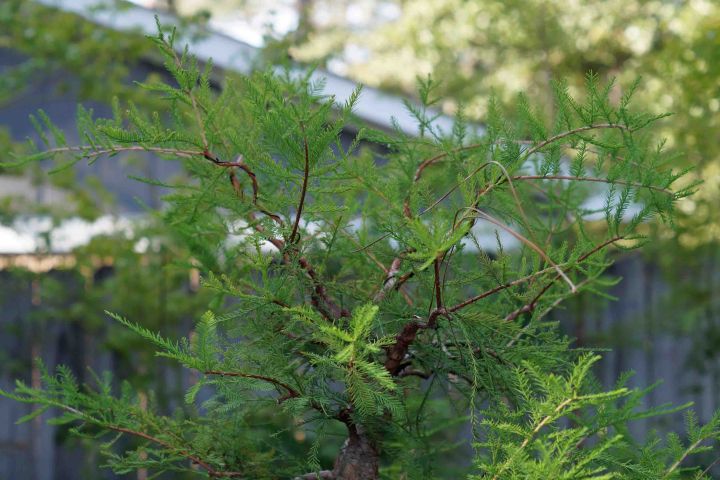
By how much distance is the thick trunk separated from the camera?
1.63 meters

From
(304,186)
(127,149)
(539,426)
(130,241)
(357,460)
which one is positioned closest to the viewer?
(539,426)

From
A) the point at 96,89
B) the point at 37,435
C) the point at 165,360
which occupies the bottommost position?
the point at 37,435

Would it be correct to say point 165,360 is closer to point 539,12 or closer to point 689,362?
point 689,362

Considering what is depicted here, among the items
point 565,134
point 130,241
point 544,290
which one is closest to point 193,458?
point 544,290

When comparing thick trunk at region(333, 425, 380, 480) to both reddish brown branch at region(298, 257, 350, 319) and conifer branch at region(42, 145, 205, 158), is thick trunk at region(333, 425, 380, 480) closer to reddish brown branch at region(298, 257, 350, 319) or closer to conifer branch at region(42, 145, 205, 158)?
reddish brown branch at region(298, 257, 350, 319)

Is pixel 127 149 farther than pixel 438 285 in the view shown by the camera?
Yes

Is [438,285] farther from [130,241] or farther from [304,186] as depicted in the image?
[130,241]

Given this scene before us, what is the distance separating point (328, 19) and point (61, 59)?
12201 millimetres

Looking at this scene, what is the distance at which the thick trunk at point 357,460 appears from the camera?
1630 millimetres

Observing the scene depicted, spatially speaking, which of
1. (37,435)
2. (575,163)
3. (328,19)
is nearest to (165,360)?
(37,435)

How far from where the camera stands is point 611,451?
185cm

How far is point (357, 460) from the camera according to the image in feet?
5.37

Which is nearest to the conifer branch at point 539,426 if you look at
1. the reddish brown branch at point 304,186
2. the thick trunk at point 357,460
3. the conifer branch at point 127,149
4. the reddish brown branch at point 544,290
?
the reddish brown branch at point 544,290

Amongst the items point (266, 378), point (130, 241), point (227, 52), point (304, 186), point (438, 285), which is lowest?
point (266, 378)
